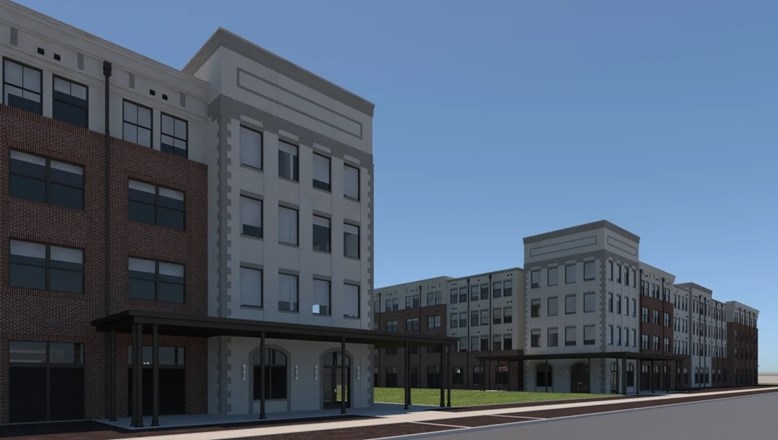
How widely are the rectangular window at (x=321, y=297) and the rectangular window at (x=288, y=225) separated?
251 cm

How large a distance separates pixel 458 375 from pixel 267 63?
5694 cm

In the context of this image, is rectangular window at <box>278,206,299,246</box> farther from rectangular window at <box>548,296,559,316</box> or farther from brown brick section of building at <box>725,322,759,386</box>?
brown brick section of building at <box>725,322,759,386</box>

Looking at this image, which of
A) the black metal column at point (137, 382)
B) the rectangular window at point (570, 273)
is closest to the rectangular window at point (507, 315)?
the rectangular window at point (570, 273)

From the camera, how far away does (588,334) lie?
64125mm

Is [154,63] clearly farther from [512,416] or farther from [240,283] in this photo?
[512,416]

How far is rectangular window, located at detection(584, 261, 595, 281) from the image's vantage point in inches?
2549

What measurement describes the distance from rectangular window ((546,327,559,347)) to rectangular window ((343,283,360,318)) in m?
36.7

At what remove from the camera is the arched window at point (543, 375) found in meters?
67.1

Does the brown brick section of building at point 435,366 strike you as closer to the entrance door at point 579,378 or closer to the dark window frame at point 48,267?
the entrance door at point 579,378

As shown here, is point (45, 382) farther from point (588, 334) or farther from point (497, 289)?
point (497, 289)

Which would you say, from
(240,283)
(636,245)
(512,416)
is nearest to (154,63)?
(240,283)

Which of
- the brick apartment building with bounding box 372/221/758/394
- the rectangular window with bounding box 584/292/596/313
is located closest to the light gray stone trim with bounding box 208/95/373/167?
the brick apartment building with bounding box 372/221/758/394

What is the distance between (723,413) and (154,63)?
30955 mm

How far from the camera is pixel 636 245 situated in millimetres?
70875
